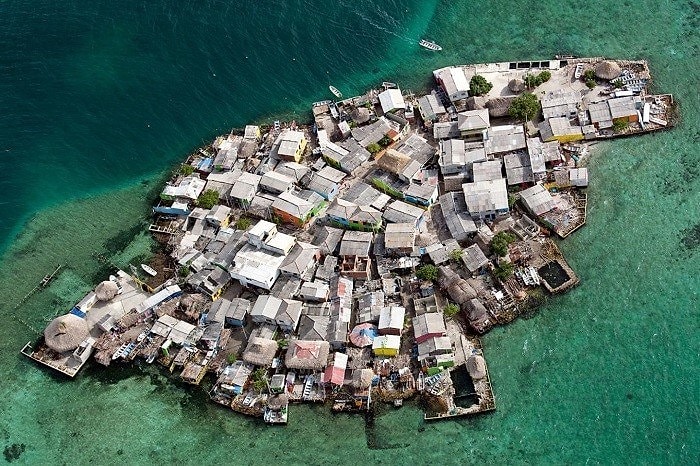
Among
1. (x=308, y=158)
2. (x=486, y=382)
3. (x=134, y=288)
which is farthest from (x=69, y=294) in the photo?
(x=486, y=382)

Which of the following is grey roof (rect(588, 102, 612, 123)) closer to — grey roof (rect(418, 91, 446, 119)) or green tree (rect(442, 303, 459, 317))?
grey roof (rect(418, 91, 446, 119))

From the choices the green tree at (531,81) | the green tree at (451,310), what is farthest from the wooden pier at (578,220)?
the green tree at (531,81)

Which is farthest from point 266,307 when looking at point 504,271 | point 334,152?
point 504,271

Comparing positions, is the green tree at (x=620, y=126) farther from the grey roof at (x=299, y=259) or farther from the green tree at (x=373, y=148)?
the grey roof at (x=299, y=259)

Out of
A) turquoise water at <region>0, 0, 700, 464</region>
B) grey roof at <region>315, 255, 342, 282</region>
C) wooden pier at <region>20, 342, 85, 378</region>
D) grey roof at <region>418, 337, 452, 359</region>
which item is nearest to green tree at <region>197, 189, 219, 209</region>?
turquoise water at <region>0, 0, 700, 464</region>

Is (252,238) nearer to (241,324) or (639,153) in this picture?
(241,324)

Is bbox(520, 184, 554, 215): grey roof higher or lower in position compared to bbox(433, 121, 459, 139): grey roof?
lower
